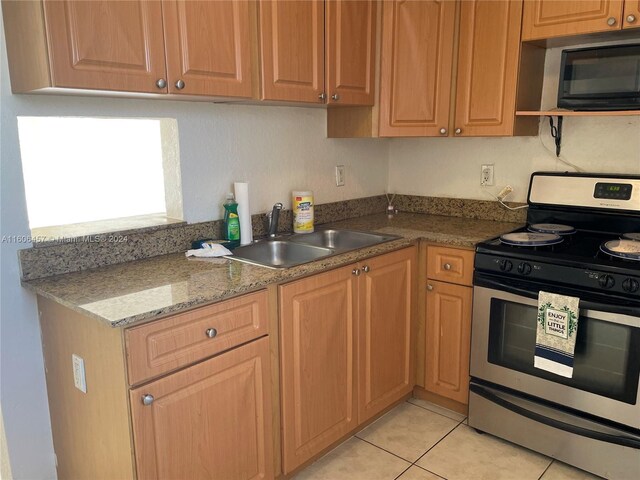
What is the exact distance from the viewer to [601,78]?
2039mm

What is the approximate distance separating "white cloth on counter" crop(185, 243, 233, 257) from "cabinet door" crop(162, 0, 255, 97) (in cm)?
59

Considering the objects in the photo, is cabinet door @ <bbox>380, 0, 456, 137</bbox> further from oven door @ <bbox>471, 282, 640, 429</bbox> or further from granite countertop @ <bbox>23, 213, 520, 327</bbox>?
oven door @ <bbox>471, 282, 640, 429</bbox>

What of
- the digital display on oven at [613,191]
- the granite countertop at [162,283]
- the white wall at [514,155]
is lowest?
the granite countertop at [162,283]

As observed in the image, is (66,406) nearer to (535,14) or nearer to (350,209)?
(350,209)

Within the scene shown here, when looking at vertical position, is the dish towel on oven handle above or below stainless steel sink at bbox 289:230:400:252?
below

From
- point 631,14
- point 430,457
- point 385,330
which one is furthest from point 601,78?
point 430,457

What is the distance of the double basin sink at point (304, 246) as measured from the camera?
2.20m

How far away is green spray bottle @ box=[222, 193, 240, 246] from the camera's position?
2.15 m

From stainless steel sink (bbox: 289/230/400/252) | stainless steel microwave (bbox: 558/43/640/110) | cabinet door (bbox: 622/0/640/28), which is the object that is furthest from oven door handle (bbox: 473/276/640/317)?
cabinet door (bbox: 622/0/640/28)

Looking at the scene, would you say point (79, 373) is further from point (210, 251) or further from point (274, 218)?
point (274, 218)

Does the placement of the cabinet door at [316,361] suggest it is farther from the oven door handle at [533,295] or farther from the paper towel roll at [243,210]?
the oven door handle at [533,295]

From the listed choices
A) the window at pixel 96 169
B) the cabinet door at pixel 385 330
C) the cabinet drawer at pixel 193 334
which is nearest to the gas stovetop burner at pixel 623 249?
the cabinet door at pixel 385 330

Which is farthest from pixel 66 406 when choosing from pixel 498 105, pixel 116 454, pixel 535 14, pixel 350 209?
pixel 535 14

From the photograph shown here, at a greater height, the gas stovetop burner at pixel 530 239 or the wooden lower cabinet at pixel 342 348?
the gas stovetop burner at pixel 530 239
